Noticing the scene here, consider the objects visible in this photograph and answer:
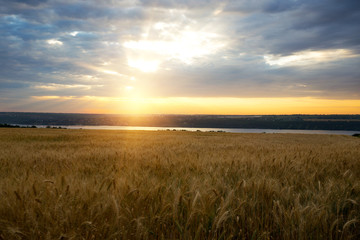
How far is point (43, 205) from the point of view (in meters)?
2.01

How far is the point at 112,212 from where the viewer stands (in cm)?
195

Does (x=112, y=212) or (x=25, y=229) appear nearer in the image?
(x=25, y=229)

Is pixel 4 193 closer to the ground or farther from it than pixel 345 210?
farther from it

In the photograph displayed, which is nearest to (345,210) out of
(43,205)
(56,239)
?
(56,239)

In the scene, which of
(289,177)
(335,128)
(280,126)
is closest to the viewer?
(289,177)

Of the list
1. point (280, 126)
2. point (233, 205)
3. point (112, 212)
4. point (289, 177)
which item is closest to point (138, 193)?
point (112, 212)

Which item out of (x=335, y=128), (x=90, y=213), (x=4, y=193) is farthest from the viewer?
(x=335, y=128)

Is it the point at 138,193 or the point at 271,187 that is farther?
the point at 271,187

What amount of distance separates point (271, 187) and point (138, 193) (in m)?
1.42

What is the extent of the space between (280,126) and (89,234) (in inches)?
5494

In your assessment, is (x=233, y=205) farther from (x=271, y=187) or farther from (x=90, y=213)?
(x=90, y=213)

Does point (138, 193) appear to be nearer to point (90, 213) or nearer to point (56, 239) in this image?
point (90, 213)

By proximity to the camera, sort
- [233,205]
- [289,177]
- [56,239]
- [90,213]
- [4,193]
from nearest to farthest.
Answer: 1. [56,239]
2. [90,213]
3. [233,205]
4. [4,193]
5. [289,177]

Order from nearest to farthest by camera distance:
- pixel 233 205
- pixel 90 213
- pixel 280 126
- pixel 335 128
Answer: pixel 90 213
pixel 233 205
pixel 335 128
pixel 280 126
